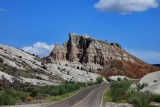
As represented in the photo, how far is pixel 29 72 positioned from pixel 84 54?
58.8 m

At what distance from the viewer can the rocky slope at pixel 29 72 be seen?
103 m

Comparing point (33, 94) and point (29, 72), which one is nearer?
point (33, 94)

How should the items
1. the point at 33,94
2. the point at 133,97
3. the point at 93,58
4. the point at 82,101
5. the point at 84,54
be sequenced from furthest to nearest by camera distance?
the point at 84,54 < the point at 93,58 < the point at 33,94 < the point at 82,101 < the point at 133,97

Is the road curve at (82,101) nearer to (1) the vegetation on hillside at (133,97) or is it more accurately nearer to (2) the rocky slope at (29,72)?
(1) the vegetation on hillside at (133,97)

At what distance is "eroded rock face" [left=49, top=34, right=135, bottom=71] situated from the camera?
172m

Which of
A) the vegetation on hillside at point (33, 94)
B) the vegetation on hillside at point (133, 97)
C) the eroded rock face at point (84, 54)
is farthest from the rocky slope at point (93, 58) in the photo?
the vegetation on hillside at point (133, 97)

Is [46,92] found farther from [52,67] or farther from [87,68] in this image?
[87,68]

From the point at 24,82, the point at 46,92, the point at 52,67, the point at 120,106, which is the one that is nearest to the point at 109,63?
the point at 52,67

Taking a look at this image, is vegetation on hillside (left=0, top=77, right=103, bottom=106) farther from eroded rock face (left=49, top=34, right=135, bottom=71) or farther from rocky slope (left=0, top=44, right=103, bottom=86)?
eroded rock face (left=49, top=34, right=135, bottom=71)

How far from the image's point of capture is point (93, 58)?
570ft

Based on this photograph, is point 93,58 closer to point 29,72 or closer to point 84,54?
point 84,54

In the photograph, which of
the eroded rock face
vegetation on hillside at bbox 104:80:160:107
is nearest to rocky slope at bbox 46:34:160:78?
the eroded rock face

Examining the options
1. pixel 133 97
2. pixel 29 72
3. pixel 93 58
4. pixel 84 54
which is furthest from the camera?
pixel 84 54

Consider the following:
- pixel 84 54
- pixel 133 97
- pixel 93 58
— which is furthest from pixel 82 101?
pixel 84 54
